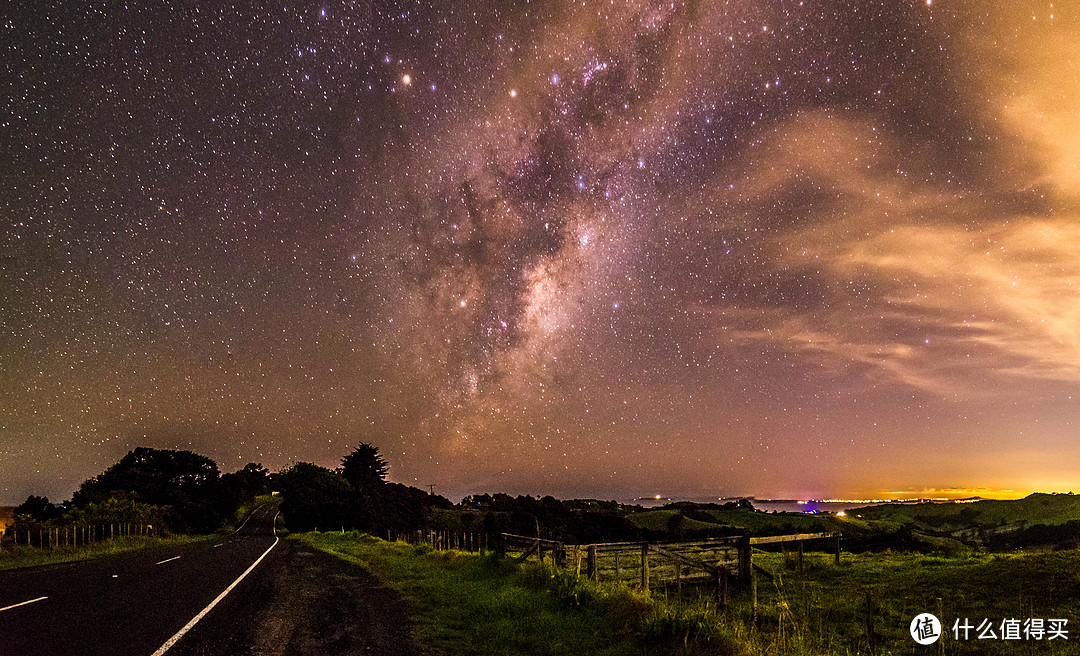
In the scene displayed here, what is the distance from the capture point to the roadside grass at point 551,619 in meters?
8.08

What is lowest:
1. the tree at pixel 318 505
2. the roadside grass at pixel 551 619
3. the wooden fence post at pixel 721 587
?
the tree at pixel 318 505

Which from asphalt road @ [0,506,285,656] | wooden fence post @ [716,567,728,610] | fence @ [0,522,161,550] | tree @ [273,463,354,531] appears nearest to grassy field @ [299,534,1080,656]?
wooden fence post @ [716,567,728,610]

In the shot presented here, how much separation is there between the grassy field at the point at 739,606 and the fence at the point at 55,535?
59.4 feet

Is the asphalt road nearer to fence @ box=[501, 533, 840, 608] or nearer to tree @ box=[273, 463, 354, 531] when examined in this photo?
fence @ box=[501, 533, 840, 608]

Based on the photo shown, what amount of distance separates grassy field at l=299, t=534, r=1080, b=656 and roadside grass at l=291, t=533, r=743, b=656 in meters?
0.02

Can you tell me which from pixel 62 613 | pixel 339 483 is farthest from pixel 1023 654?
pixel 339 483

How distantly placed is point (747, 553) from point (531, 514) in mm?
54133

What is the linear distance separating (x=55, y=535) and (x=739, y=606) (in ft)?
110

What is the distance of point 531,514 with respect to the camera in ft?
250

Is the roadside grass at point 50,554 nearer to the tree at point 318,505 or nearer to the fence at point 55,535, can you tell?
the fence at point 55,535

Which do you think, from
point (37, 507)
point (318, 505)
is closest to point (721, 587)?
point (318, 505)

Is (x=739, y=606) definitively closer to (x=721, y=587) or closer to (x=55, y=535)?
(x=721, y=587)

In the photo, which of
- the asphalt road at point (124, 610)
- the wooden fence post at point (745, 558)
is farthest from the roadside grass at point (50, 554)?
the wooden fence post at point (745, 558)
